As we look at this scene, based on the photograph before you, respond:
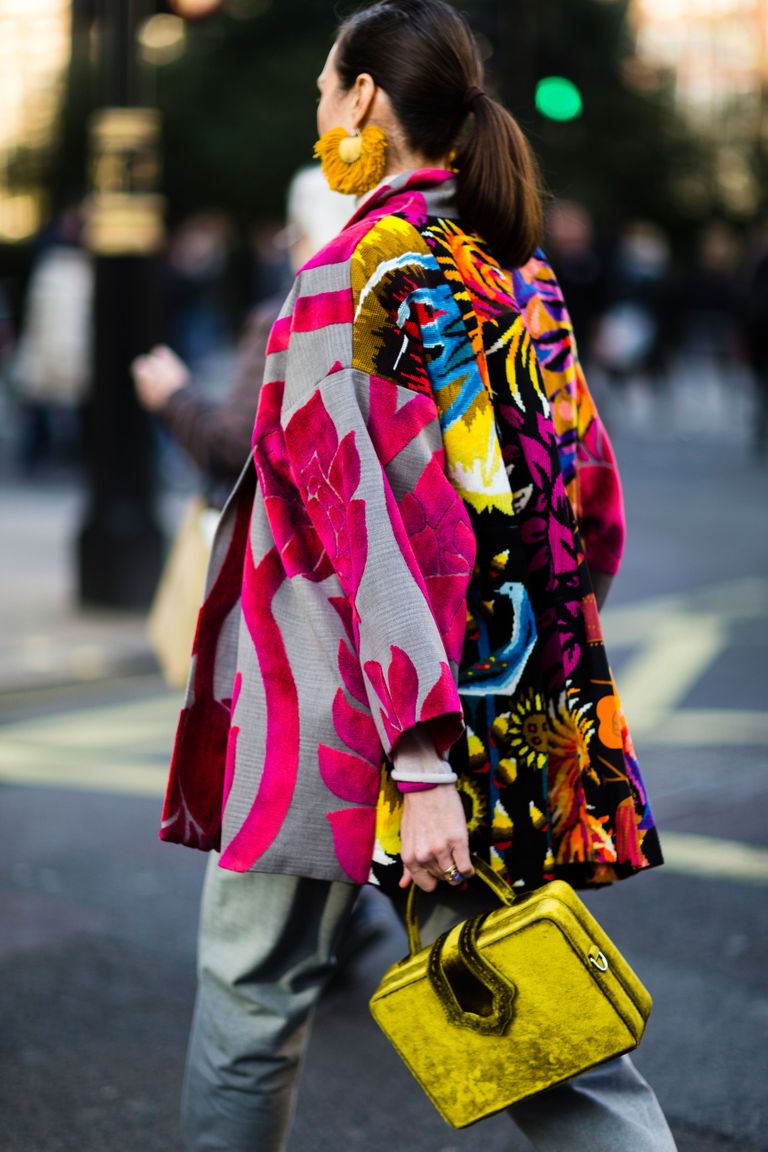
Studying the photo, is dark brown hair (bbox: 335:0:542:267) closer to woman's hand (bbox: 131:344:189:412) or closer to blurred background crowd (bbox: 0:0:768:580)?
blurred background crowd (bbox: 0:0:768:580)

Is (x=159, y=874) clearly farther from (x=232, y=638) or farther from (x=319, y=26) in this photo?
(x=319, y=26)

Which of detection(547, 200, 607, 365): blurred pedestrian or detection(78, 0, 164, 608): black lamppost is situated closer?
detection(78, 0, 164, 608): black lamppost

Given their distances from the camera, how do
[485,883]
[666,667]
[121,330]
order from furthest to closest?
1. [121,330]
2. [666,667]
3. [485,883]

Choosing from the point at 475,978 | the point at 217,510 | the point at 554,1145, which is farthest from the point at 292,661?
the point at 217,510

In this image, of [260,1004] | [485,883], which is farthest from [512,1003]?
[260,1004]

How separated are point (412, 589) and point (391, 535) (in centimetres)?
7

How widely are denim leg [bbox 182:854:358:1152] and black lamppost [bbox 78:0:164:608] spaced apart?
19.0ft

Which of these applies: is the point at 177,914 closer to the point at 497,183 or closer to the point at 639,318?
the point at 497,183

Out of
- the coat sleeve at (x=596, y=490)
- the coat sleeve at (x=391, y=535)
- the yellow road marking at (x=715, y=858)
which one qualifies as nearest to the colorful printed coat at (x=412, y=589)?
the coat sleeve at (x=391, y=535)

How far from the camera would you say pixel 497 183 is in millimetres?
2250

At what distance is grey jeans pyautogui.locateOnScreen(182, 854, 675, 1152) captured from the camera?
2.23m

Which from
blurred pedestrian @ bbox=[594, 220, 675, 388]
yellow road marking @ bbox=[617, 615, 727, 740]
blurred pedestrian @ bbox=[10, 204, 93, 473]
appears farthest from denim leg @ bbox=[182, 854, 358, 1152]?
blurred pedestrian @ bbox=[594, 220, 675, 388]

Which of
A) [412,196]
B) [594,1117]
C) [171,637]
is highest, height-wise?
[412,196]

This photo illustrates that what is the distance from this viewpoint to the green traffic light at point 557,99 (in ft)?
31.5
